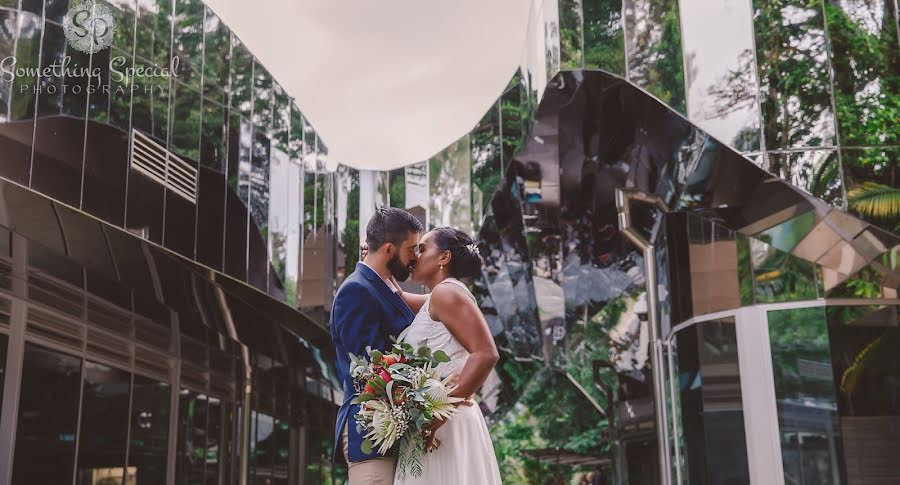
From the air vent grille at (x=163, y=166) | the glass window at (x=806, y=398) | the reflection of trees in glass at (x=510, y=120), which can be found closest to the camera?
the glass window at (x=806, y=398)

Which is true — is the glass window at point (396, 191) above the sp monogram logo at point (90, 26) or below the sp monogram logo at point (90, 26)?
above

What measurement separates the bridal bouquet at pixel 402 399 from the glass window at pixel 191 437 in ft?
33.9

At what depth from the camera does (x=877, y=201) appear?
30.7 feet

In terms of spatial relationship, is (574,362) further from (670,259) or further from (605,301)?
(670,259)

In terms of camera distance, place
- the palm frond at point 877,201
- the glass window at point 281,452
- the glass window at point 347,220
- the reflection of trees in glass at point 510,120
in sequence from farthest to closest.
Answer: the glass window at point 281,452 < the glass window at point 347,220 < the reflection of trees in glass at point 510,120 < the palm frond at point 877,201

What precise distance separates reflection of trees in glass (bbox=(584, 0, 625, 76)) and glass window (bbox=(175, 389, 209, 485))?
7.76 meters

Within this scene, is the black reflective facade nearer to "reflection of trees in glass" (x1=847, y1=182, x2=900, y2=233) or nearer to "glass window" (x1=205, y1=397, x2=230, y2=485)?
"glass window" (x1=205, y1=397, x2=230, y2=485)

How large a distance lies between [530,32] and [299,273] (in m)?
5.58

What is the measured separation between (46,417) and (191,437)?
4007 millimetres

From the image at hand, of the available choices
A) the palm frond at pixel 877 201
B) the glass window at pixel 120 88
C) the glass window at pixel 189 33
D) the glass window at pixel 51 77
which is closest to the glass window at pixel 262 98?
the glass window at pixel 189 33

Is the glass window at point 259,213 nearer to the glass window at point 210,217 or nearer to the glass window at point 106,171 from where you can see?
the glass window at point 210,217

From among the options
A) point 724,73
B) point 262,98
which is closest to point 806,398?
point 724,73

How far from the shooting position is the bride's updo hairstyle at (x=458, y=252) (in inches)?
183

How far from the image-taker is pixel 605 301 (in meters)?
18.3
